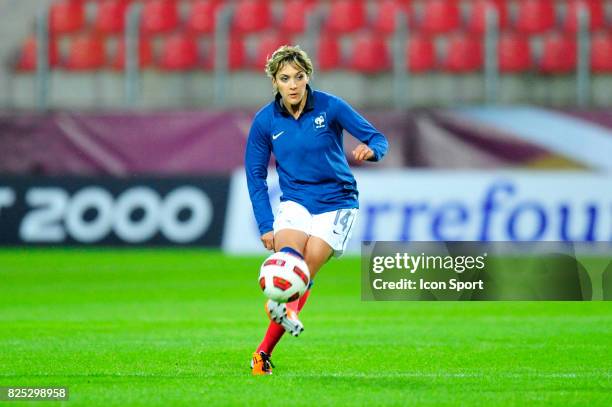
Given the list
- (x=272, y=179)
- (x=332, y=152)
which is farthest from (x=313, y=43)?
(x=332, y=152)

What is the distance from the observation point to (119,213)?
727 inches

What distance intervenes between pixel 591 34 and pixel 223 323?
9.24m

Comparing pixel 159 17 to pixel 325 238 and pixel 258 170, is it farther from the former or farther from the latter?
pixel 325 238

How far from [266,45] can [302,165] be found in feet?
39.4

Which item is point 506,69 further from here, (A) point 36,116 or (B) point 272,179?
(A) point 36,116

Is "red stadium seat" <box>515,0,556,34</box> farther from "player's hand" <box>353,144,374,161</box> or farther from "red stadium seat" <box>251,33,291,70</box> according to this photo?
"player's hand" <box>353,144,374,161</box>

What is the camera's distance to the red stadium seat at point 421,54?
18859 mm

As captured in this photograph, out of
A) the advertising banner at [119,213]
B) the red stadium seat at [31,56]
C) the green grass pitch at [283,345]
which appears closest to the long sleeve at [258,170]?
the green grass pitch at [283,345]

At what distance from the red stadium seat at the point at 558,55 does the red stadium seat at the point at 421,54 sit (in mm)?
1591

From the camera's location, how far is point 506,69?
1839 cm

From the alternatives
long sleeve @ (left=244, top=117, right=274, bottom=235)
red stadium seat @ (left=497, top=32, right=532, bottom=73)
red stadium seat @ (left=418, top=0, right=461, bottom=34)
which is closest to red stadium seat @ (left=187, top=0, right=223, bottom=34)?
red stadium seat @ (left=418, top=0, right=461, bottom=34)

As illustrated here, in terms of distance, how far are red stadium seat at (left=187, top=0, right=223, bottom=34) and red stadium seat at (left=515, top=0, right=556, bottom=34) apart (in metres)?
4.67

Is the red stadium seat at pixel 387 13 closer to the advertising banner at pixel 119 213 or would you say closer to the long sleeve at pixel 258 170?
the advertising banner at pixel 119 213

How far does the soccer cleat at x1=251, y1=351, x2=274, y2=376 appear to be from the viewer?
7785 millimetres
